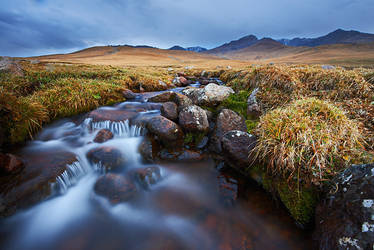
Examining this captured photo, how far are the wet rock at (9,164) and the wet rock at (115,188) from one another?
164cm

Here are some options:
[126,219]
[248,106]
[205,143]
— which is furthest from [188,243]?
[248,106]

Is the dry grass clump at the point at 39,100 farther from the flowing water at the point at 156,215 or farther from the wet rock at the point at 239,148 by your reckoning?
the wet rock at the point at 239,148

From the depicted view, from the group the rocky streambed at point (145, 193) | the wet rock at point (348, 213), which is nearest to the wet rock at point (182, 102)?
the rocky streambed at point (145, 193)

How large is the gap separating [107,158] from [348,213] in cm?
498

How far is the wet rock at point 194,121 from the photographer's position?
518 cm

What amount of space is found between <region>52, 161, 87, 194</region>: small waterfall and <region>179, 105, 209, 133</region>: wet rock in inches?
124

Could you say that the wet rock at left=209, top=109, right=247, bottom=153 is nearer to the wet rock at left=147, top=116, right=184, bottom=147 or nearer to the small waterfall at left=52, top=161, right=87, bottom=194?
the wet rock at left=147, top=116, right=184, bottom=147

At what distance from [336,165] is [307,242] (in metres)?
1.43

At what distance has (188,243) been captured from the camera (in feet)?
9.55

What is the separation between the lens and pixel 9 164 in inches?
130

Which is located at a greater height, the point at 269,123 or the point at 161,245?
the point at 269,123

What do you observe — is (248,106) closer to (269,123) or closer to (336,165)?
(269,123)

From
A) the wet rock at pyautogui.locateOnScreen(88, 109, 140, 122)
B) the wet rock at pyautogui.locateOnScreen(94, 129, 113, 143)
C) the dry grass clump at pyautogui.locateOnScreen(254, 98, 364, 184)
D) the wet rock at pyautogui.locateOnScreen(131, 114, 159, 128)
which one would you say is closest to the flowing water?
the wet rock at pyautogui.locateOnScreen(94, 129, 113, 143)

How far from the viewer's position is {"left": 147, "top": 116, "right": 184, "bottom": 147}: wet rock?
4945mm
